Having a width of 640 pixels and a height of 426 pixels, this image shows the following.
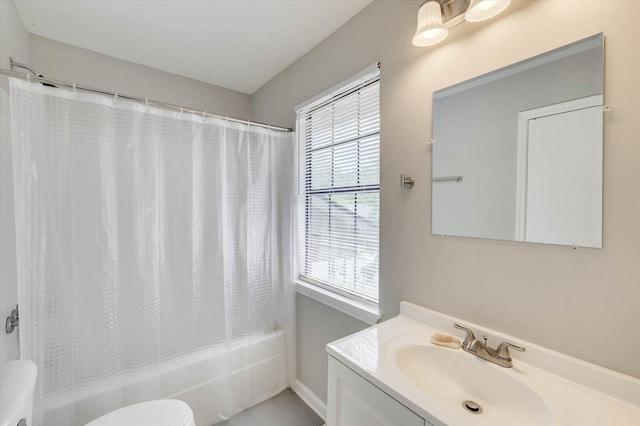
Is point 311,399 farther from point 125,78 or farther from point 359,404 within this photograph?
point 125,78

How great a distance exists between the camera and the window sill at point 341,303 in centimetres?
146

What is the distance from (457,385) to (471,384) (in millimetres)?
52

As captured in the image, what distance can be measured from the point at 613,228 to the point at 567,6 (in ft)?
2.33

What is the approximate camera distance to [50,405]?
127cm

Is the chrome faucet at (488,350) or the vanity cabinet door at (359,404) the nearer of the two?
the vanity cabinet door at (359,404)

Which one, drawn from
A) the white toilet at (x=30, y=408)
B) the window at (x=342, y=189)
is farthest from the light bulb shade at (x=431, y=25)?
the white toilet at (x=30, y=408)

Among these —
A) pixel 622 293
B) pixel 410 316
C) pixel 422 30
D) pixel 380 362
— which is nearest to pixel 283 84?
pixel 422 30

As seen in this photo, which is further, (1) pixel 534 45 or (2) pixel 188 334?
(2) pixel 188 334

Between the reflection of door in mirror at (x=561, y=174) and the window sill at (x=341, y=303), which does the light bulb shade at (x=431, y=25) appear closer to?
the reflection of door in mirror at (x=561, y=174)

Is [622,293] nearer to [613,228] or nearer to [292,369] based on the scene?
[613,228]

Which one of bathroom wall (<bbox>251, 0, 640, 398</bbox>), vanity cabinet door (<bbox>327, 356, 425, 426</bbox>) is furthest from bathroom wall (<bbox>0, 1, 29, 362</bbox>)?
bathroom wall (<bbox>251, 0, 640, 398</bbox>)

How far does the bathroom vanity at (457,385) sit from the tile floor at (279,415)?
3.19 feet

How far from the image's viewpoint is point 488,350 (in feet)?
3.10

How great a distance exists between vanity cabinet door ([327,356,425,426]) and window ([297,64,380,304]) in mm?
578
